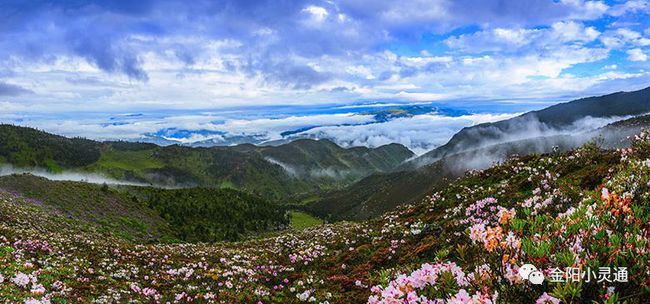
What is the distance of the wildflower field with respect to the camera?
13.5 feet

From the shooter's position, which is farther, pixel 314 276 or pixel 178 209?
pixel 178 209

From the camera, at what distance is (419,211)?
2217 cm

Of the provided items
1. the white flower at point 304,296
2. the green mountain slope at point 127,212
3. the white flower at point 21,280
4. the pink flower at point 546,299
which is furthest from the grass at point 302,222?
the pink flower at point 546,299

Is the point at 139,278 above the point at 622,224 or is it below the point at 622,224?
below

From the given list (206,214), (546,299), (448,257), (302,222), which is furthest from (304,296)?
(302,222)

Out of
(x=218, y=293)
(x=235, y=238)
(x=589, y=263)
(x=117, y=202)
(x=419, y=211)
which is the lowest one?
(x=235, y=238)

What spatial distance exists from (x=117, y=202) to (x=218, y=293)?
56.1m

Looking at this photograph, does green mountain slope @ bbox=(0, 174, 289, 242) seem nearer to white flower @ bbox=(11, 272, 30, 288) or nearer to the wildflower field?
the wildflower field

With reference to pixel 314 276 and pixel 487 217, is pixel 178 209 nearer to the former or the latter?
pixel 314 276

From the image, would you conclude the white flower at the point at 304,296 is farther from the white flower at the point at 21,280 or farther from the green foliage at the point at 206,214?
the green foliage at the point at 206,214

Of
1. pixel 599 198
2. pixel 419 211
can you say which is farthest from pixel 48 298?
pixel 419 211

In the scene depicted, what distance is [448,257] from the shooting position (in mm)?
10727

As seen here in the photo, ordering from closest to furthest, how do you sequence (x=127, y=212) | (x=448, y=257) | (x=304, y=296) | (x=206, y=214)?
(x=448, y=257), (x=304, y=296), (x=127, y=212), (x=206, y=214)

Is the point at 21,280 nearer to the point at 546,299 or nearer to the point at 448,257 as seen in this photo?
the point at 448,257
